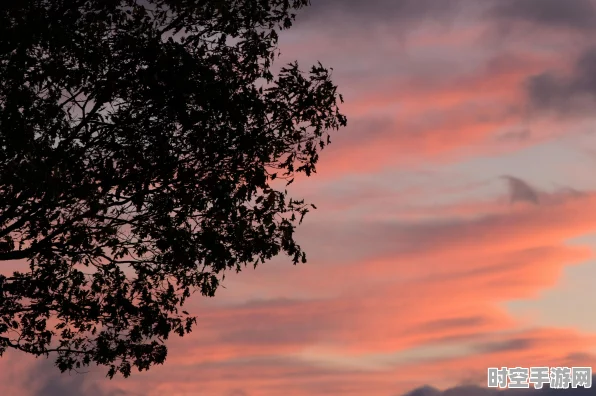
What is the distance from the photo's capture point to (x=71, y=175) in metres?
19.8

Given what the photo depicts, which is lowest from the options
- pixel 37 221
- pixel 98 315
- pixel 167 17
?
pixel 98 315

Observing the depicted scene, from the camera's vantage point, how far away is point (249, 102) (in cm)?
2092

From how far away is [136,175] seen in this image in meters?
20.4

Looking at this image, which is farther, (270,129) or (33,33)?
(270,129)

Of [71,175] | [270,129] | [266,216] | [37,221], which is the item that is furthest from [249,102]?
[37,221]

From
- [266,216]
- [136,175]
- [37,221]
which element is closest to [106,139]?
[136,175]

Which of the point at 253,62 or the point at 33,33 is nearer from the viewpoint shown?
the point at 33,33

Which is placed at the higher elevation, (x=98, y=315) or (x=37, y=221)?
(x=37, y=221)

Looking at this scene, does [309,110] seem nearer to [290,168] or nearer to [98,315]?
[290,168]

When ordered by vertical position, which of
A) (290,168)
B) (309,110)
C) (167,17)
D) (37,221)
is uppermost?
(167,17)

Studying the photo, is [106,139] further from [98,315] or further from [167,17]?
[98,315]

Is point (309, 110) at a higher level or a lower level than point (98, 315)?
higher

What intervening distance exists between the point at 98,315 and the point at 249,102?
255 inches

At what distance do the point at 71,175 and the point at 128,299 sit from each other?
12.3 feet
